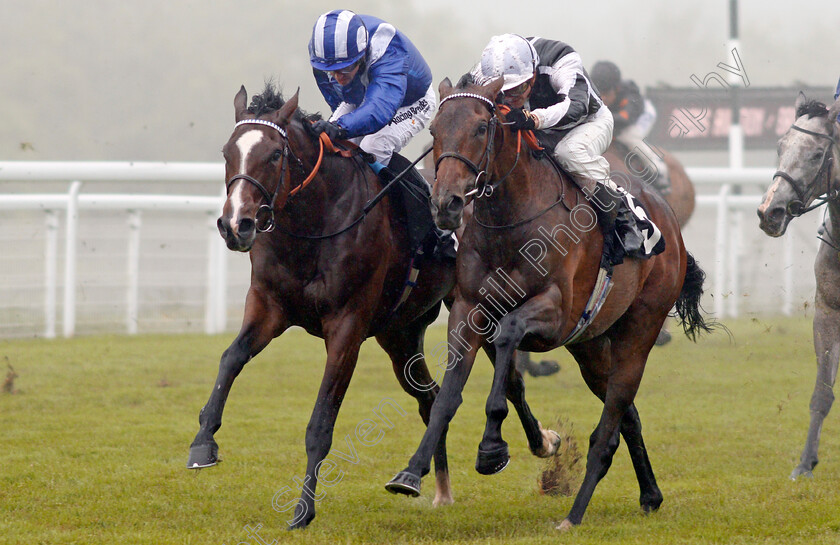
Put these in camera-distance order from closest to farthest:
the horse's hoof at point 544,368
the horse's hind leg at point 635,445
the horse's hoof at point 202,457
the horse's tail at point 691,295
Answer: the horse's hoof at point 202,457
the horse's hind leg at point 635,445
the horse's tail at point 691,295
the horse's hoof at point 544,368

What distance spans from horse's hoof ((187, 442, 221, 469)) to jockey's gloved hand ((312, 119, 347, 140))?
4.99 feet

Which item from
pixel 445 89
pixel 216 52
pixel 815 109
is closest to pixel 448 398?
pixel 445 89

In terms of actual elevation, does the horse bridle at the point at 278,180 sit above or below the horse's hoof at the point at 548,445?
above

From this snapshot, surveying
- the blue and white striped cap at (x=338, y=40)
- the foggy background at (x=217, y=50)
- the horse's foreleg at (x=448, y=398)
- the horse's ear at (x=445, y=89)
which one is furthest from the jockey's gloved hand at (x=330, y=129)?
the foggy background at (x=217, y=50)

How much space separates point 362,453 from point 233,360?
2.32 m

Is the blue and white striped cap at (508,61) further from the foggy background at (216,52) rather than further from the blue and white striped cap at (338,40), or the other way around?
the foggy background at (216,52)

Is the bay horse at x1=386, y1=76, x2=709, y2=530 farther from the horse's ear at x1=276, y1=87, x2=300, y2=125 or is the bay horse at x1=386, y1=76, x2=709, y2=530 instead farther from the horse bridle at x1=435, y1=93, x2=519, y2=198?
the horse's ear at x1=276, y1=87, x2=300, y2=125

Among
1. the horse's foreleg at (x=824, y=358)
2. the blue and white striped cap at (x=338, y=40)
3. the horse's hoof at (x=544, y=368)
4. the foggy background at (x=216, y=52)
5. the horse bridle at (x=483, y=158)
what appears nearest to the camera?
the horse bridle at (x=483, y=158)

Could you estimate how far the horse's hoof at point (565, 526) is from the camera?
15.0ft

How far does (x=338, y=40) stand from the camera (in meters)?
4.93

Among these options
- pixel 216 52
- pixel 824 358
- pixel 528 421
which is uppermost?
pixel 824 358

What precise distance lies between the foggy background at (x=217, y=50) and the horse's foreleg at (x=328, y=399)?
23.3 meters

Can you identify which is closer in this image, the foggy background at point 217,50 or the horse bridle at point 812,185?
the horse bridle at point 812,185

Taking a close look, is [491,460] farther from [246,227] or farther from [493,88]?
[493,88]
